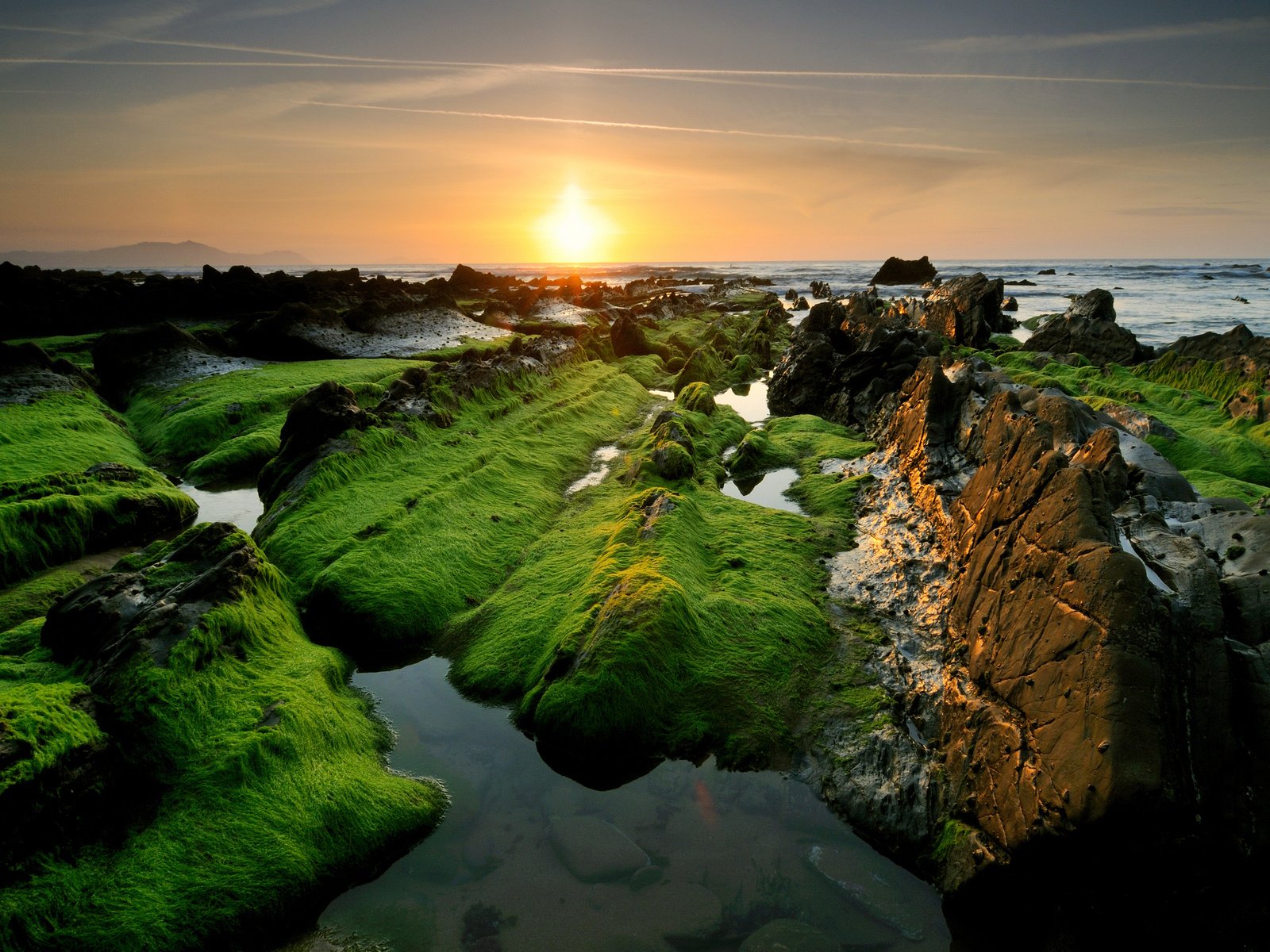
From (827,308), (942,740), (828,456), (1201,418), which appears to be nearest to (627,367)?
(827,308)

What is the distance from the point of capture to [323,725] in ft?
24.9

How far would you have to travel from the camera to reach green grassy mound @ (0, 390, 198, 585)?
1132cm

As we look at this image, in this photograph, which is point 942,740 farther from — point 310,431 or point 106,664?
point 310,431

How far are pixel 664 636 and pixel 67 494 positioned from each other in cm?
1302

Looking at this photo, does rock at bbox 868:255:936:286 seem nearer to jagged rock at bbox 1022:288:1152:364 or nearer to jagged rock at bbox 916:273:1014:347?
jagged rock at bbox 916:273:1014:347

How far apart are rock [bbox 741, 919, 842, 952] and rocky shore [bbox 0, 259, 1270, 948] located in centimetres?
88

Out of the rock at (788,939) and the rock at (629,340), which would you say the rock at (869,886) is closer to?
the rock at (788,939)

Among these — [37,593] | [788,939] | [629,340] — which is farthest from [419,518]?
[629,340]

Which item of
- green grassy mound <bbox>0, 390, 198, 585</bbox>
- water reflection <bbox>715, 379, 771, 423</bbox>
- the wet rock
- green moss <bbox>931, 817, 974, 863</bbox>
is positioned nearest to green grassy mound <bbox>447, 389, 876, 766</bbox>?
the wet rock

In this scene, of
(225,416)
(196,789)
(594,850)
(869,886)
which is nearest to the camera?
(869,886)

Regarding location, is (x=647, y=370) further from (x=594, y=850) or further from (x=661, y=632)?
(x=594, y=850)

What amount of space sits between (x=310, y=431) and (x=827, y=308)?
26.6 m

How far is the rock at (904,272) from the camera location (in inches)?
4291

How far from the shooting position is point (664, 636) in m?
8.80
